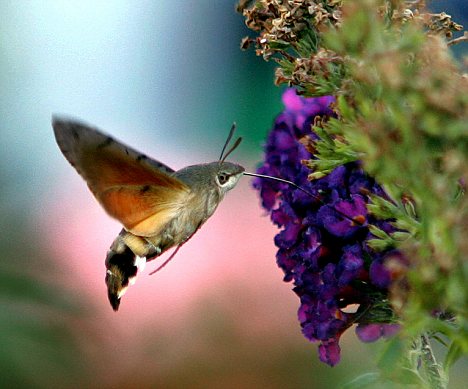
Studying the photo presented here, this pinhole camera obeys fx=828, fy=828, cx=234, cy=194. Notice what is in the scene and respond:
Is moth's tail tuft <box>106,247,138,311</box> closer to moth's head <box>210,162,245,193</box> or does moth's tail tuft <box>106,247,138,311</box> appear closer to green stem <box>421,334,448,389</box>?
moth's head <box>210,162,245,193</box>

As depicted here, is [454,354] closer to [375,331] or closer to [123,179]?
[375,331]

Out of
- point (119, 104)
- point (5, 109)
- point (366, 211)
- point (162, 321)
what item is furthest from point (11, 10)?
point (366, 211)

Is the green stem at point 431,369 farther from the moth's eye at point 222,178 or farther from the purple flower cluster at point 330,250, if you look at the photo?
the moth's eye at point 222,178

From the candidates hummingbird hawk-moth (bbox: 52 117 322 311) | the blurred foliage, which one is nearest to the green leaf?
hummingbird hawk-moth (bbox: 52 117 322 311)

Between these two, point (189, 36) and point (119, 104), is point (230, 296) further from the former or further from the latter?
point (189, 36)

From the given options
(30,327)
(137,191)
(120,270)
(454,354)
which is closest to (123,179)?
(137,191)
